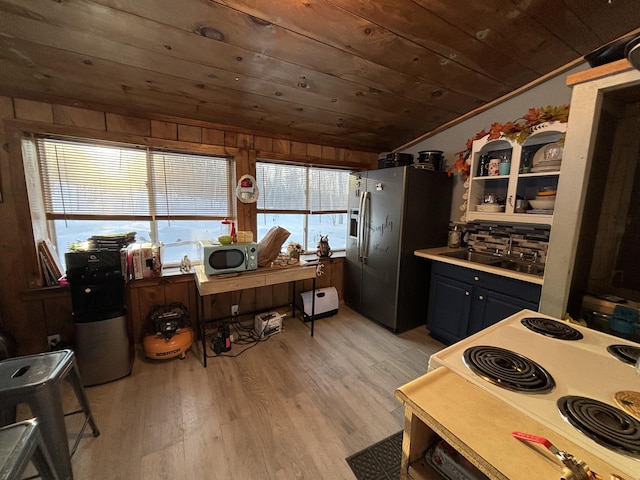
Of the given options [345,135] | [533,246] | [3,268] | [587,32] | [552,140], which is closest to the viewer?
[587,32]

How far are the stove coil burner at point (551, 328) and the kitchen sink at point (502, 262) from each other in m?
1.15

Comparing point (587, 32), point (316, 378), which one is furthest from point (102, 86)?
point (587, 32)

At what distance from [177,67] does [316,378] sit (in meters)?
2.54

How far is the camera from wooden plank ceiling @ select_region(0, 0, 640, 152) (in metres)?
1.44

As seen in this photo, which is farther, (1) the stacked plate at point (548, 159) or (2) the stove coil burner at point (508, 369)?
(1) the stacked plate at point (548, 159)

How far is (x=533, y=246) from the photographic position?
240 cm

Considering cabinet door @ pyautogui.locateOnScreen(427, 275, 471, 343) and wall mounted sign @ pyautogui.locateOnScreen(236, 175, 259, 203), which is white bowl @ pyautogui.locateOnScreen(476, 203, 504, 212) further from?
wall mounted sign @ pyautogui.locateOnScreen(236, 175, 259, 203)

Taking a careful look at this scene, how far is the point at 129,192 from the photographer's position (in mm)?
2426

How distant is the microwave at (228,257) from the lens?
7.49ft

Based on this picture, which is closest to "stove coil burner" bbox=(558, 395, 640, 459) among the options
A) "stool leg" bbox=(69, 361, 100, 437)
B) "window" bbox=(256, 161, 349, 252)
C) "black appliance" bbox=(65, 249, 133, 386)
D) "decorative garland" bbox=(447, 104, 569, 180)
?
"decorative garland" bbox=(447, 104, 569, 180)

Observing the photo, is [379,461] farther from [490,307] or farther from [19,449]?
[19,449]

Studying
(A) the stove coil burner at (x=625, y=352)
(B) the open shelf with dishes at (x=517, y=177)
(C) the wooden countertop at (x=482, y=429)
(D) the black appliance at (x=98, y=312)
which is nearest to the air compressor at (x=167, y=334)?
(D) the black appliance at (x=98, y=312)

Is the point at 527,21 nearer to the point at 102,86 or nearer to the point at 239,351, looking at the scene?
the point at 102,86

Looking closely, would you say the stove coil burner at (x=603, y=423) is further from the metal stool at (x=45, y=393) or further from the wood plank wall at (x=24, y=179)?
the wood plank wall at (x=24, y=179)
